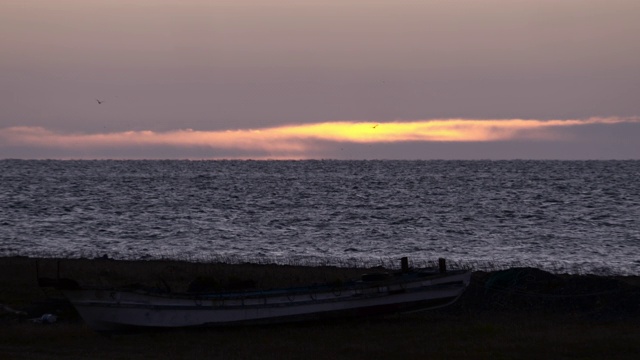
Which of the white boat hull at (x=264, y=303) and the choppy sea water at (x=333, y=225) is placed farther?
the choppy sea water at (x=333, y=225)

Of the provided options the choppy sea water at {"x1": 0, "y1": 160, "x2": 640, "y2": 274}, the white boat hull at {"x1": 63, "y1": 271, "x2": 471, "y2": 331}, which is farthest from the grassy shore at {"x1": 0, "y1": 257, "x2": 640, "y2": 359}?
the choppy sea water at {"x1": 0, "y1": 160, "x2": 640, "y2": 274}

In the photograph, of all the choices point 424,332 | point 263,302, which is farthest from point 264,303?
point 424,332

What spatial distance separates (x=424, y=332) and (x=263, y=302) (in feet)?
11.0

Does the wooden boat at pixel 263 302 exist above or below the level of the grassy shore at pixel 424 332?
above

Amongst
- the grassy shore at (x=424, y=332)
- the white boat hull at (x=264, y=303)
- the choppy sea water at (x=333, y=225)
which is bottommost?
the choppy sea water at (x=333, y=225)

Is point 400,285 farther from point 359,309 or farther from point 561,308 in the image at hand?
point 561,308

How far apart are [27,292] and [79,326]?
189 inches

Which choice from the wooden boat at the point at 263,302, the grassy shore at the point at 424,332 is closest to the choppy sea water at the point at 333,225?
the grassy shore at the point at 424,332

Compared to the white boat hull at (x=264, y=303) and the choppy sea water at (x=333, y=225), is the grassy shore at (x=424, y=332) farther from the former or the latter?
the choppy sea water at (x=333, y=225)

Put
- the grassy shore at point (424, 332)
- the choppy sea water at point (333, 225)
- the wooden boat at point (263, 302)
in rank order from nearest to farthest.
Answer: the grassy shore at point (424, 332) → the wooden boat at point (263, 302) → the choppy sea water at point (333, 225)

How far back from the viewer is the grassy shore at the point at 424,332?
57.3 ft

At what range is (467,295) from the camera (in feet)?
76.2

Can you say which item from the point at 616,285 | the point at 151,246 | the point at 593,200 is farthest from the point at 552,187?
the point at 616,285

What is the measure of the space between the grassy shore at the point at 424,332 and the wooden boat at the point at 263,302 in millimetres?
275
